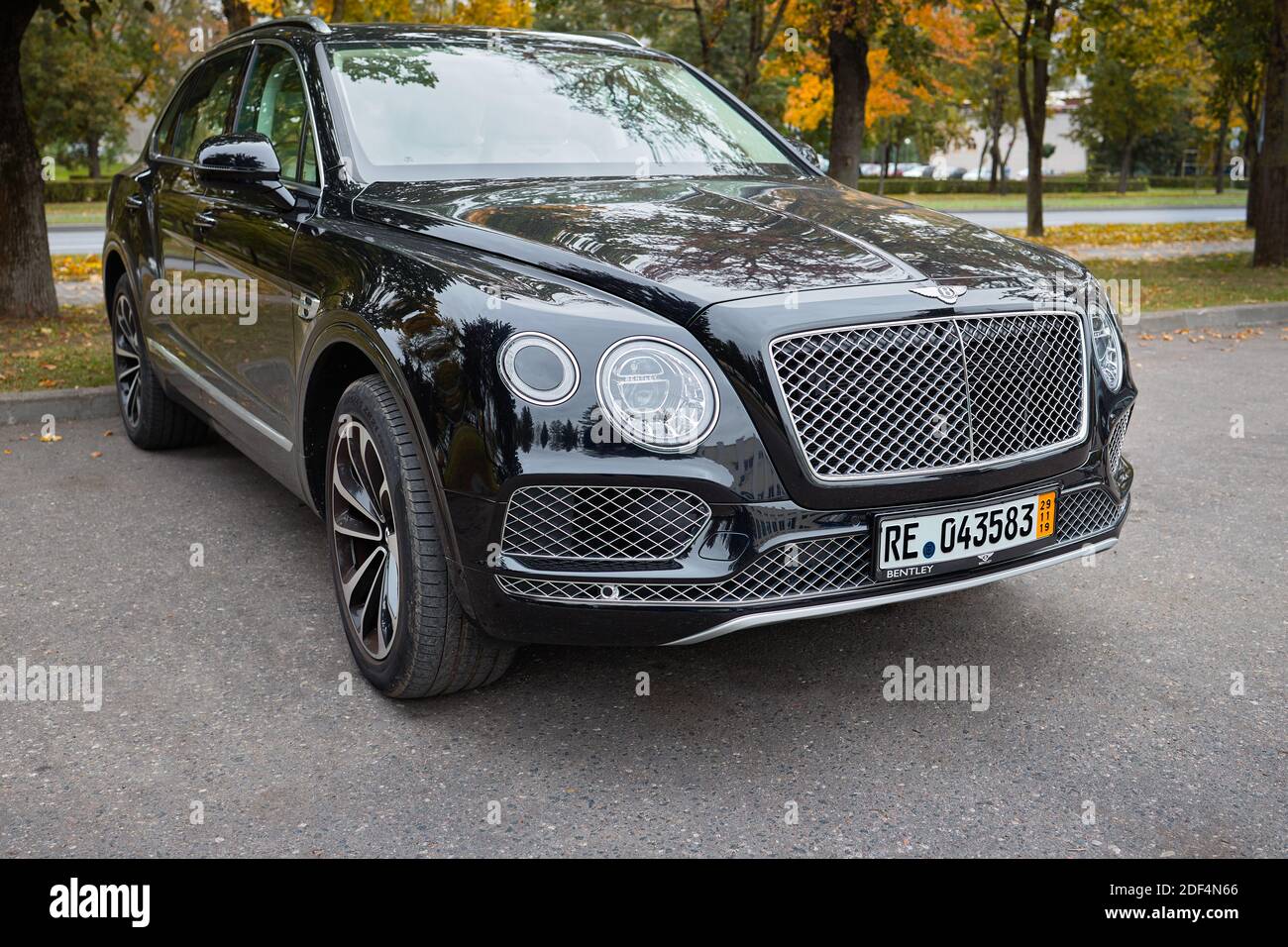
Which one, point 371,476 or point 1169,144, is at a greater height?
point 1169,144

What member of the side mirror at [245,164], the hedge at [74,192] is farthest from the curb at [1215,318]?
the hedge at [74,192]

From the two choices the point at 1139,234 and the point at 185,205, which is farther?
the point at 1139,234

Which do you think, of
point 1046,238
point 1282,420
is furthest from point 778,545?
point 1046,238

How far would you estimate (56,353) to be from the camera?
8.52 meters

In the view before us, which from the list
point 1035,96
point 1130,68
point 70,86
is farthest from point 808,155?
point 1130,68

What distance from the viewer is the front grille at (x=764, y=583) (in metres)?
2.92

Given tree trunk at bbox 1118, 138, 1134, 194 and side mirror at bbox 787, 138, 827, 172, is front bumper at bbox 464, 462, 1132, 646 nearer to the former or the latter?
side mirror at bbox 787, 138, 827, 172

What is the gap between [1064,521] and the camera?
3.42m

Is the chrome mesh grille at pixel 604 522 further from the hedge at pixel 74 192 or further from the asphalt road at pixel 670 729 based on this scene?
the hedge at pixel 74 192

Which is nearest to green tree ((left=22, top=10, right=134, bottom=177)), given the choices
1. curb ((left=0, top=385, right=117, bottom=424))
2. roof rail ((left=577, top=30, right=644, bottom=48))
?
curb ((left=0, top=385, right=117, bottom=424))

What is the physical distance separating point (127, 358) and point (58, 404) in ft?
3.19

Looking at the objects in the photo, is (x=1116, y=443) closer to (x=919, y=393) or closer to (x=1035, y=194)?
(x=919, y=393)

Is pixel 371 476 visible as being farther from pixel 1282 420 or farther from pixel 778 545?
pixel 1282 420

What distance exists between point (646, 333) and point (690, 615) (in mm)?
663
